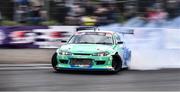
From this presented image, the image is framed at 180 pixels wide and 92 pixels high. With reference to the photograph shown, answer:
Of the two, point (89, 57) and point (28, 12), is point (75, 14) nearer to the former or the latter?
point (28, 12)

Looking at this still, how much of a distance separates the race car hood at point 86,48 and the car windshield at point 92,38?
0.40 m

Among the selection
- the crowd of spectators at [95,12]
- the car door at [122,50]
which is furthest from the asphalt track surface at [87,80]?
the crowd of spectators at [95,12]

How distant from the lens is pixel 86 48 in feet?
46.0

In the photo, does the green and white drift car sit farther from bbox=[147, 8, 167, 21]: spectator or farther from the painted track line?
bbox=[147, 8, 167, 21]: spectator

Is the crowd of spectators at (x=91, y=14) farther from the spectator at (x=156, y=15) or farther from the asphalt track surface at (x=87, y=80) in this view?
the asphalt track surface at (x=87, y=80)

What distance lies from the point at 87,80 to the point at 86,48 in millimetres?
1886

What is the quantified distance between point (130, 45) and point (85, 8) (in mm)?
3293

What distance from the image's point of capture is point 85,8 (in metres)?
21.0

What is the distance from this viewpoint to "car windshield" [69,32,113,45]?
48.5 feet

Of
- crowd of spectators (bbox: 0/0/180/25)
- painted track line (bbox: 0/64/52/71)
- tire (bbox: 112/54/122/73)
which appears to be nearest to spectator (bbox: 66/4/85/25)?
crowd of spectators (bbox: 0/0/180/25)

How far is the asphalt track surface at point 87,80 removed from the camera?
10.6 metres

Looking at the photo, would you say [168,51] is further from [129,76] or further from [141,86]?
[141,86]

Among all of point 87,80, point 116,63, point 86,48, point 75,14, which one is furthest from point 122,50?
point 75,14

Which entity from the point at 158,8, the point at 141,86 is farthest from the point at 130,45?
the point at 141,86
